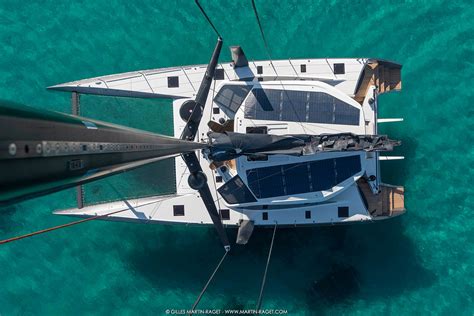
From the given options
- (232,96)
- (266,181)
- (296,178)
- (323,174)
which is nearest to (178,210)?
(266,181)

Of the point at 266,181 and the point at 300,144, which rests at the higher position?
the point at 300,144

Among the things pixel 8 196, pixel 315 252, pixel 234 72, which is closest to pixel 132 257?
pixel 315 252

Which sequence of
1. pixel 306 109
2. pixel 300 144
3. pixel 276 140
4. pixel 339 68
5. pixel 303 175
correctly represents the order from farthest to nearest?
pixel 339 68 < pixel 303 175 < pixel 306 109 < pixel 300 144 < pixel 276 140

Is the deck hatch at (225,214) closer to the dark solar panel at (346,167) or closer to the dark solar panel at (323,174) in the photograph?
the dark solar panel at (323,174)

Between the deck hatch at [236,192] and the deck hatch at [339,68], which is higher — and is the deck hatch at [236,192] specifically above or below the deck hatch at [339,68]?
below

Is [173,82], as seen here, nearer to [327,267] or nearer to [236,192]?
[236,192]

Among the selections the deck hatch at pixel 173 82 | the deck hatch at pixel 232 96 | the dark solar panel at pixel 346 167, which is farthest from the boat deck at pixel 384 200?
the deck hatch at pixel 173 82

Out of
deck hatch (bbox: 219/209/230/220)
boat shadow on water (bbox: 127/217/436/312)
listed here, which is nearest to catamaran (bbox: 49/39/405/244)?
deck hatch (bbox: 219/209/230/220)
